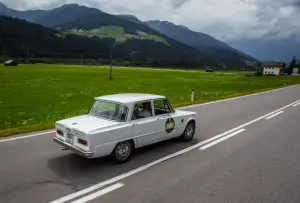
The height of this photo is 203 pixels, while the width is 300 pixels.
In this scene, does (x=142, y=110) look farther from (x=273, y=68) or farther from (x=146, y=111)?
(x=273, y=68)

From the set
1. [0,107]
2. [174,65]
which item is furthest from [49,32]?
[0,107]

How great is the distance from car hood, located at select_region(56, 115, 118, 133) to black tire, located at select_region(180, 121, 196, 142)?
9.99ft

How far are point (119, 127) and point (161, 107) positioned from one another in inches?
74.4

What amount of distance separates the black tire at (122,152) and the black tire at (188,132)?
253cm

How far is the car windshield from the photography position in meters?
7.73

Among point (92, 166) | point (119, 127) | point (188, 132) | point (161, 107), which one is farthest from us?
point (188, 132)

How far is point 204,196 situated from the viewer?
580 cm

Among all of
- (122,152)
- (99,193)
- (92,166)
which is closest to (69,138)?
(92,166)

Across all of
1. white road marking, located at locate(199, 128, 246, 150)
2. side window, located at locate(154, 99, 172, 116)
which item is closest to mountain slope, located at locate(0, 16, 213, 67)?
white road marking, located at locate(199, 128, 246, 150)

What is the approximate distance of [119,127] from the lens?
738cm

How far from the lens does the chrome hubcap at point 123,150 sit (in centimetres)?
743

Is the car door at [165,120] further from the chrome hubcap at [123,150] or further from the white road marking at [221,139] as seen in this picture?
the chrome hubcap at [123,150]

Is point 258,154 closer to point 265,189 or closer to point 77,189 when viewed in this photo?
point 265,189

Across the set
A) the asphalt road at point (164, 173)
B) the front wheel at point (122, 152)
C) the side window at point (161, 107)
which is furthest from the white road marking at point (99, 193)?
the side window at point (161, 107)
